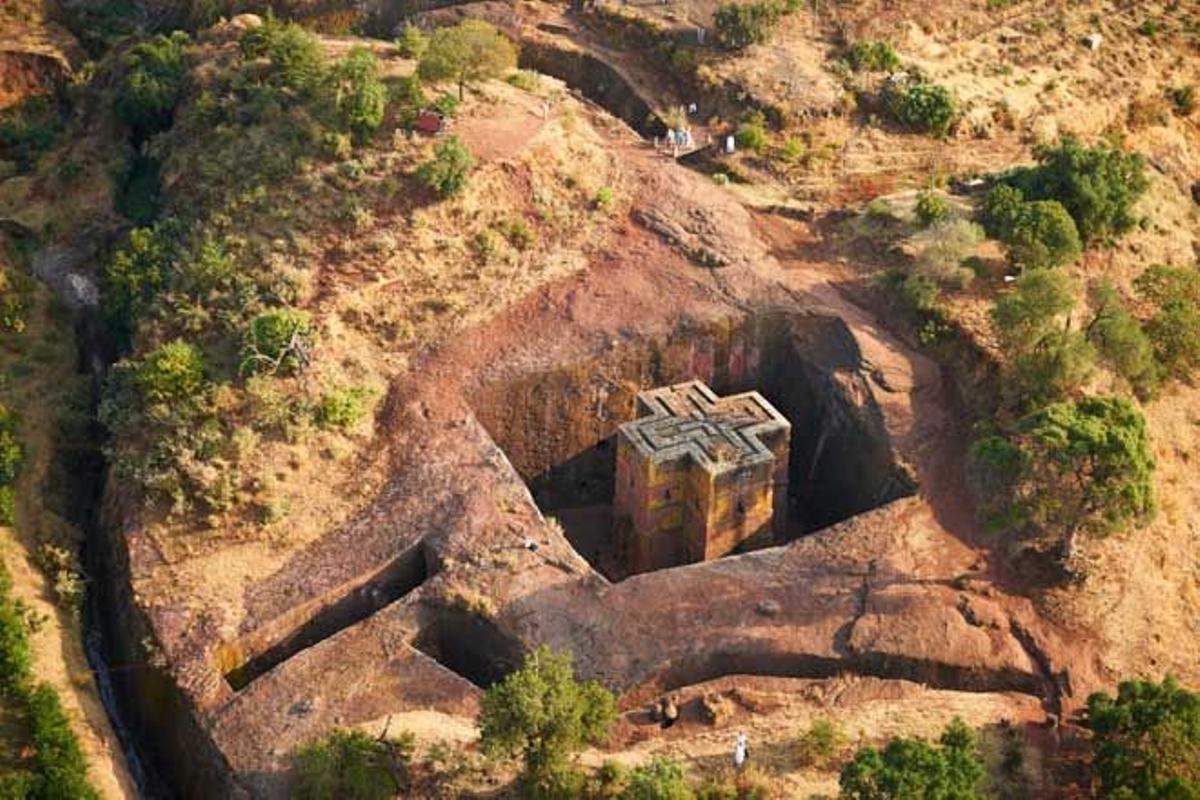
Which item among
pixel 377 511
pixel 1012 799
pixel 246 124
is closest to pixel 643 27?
pixel 246 124

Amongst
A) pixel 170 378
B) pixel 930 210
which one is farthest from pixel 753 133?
pixel 170 378

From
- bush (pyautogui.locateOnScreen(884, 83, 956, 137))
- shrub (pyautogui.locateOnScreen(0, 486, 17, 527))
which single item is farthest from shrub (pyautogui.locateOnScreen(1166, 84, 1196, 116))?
shrub (pyautogui.locateOnScreen(0, 486, 17, 527))

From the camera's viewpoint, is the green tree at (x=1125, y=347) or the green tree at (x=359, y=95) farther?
the green tree at (x=359, y=95)

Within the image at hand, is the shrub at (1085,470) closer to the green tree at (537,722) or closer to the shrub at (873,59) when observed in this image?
the green tree at (537,722)

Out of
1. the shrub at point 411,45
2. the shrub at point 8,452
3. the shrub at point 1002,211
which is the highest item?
the shrub at point 411,45

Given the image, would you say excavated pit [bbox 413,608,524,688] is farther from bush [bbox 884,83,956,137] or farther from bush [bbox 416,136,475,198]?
bush [bbox 884,83,956,137]

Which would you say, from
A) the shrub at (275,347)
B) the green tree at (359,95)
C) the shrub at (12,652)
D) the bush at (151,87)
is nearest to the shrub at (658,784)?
the shrub at (12,652)

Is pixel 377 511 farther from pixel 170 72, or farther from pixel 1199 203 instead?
pixel 1199 203
